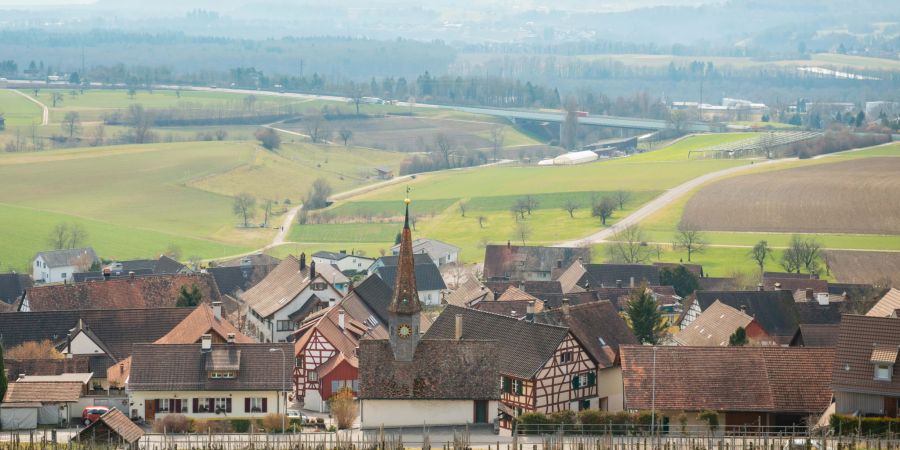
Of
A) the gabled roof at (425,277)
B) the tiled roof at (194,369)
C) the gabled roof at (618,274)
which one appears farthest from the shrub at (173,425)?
the gabled roof at (618,274)

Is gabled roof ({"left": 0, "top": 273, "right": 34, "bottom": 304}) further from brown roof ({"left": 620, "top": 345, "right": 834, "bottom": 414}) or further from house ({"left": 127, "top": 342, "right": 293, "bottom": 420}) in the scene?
brown roof ({"left": 620, "top": 345, "right": 834, "bottom": 414})

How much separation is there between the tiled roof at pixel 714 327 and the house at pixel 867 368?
617 inches

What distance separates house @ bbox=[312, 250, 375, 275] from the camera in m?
104

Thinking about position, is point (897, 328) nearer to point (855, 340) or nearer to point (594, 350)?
point (855, 340)

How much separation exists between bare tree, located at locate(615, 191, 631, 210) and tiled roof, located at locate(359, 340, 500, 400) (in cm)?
8238

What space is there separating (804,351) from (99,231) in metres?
80.9

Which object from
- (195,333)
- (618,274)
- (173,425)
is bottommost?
(173,425)

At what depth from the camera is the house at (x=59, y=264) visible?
106 meters

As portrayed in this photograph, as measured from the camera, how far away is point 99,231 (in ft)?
416

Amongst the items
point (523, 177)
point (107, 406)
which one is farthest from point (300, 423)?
point (523, 177)

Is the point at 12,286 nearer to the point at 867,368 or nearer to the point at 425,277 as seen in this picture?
→ the point at 425,277

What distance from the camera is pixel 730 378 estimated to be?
177 ft

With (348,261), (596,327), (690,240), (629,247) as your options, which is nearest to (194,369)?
(596,327)

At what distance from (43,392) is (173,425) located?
15.8 ft
